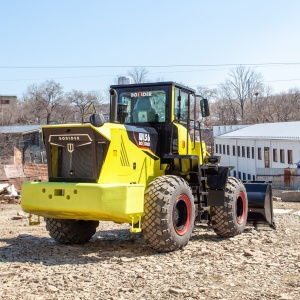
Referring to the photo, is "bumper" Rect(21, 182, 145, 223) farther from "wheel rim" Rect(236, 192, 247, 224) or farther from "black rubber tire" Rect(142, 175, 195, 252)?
"wheel rim" Rect(236, 192, 247, 224)

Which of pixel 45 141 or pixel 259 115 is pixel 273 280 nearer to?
pixel 45 141

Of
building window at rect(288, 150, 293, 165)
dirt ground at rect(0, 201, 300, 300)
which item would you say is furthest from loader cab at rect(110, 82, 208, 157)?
building window at rect(288, 150, 293, 165)

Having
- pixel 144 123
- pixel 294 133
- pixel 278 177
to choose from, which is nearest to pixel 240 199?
pixel 144 123

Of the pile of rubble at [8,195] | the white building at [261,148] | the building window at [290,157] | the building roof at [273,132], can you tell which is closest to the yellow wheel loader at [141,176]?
the pile of rubble at [8,195]

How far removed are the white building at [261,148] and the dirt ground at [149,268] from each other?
25.1 metres

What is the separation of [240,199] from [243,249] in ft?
6.52

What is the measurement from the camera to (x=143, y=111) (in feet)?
29.3

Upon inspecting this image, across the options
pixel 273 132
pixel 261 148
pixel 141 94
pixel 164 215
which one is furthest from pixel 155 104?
pixel 261 148

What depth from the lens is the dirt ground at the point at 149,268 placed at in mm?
5492

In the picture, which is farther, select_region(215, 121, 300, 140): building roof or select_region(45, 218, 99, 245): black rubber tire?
select_region(215, 121, 300, 140): building roof

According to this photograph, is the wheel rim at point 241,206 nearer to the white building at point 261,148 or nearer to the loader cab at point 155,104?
the loader cab at point 155,104

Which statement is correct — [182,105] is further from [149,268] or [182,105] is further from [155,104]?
[149,268]

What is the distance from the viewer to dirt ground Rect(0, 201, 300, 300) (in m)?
5.49

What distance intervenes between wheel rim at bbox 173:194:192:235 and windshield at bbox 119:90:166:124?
1575mm
